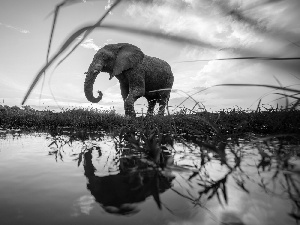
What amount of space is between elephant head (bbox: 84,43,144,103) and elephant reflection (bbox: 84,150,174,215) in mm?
7009

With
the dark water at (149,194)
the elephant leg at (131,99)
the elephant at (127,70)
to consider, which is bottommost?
the dark water at (149,194)

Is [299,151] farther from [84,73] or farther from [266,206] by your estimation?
[84,73]

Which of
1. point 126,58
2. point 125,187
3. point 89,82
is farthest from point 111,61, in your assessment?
point 125,187

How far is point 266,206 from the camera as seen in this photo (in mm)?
775

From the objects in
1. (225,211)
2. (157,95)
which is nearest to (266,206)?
(225,211)

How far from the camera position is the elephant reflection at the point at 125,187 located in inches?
31.3

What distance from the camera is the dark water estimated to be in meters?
0.70

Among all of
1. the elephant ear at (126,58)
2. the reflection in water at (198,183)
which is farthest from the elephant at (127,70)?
the reflection in water at (198,183)

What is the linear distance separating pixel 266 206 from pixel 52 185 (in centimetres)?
87

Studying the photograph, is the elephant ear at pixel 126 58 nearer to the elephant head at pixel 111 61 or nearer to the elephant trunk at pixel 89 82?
the elephant head at pixel 111 61

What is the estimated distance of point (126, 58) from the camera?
8164 mm

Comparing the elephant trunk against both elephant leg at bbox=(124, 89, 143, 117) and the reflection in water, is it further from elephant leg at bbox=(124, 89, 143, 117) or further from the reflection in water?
the reflection in water

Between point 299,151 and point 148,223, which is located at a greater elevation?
point 299,151

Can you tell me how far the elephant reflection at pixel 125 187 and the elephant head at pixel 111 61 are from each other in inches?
276
